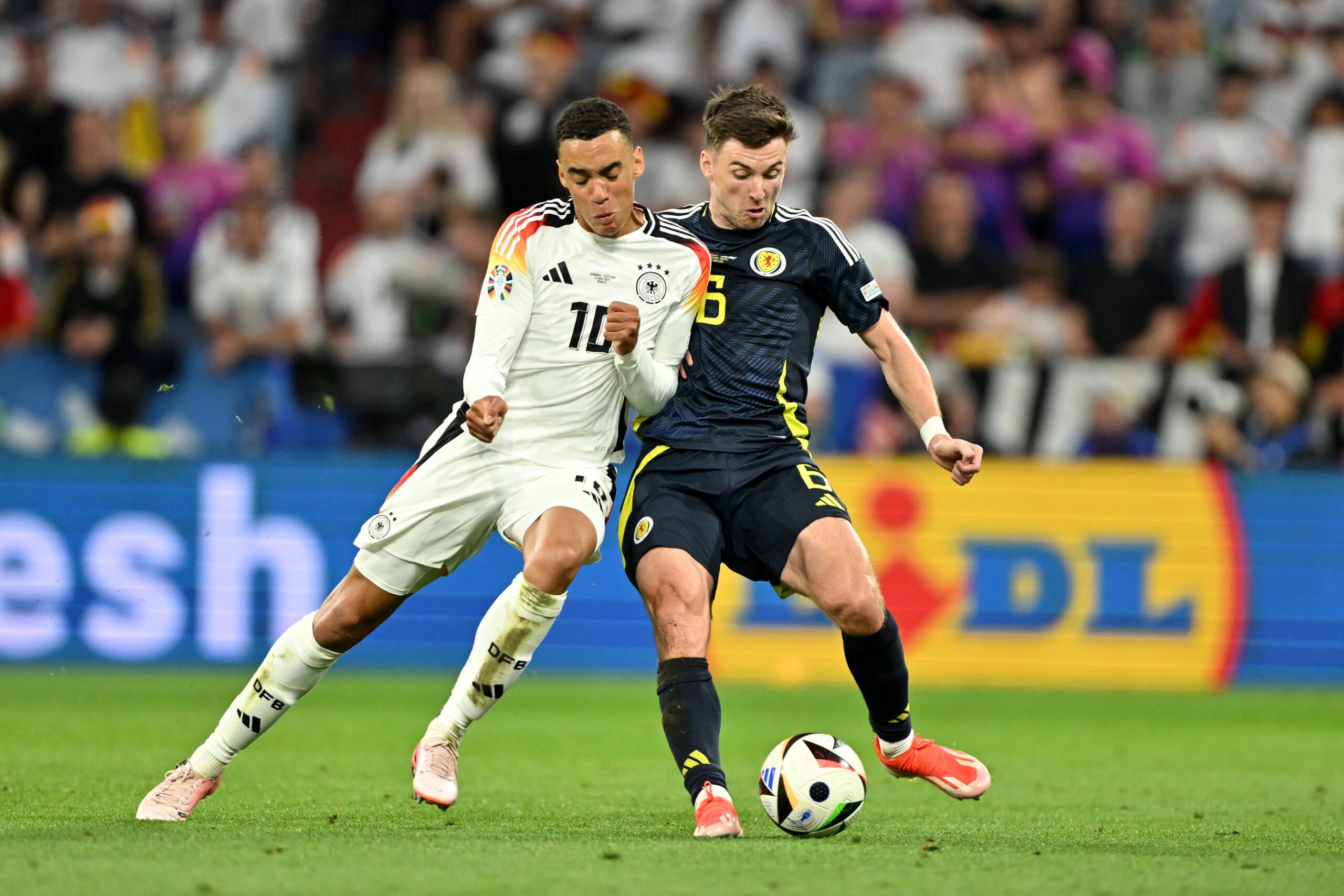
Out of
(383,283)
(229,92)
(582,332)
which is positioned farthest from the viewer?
(229,92)

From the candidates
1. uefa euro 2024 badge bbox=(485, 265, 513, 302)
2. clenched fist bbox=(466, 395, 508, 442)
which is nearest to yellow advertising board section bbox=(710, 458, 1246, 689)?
uefa euro 2024 badge bbox=(485, 265, 513, 302)

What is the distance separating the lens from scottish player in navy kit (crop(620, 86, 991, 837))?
6113 millimetres

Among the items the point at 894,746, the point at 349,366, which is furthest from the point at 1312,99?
the point at 894,746

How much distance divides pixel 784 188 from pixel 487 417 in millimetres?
9102

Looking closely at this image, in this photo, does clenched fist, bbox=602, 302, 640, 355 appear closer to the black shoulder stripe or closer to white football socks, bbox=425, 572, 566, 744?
white football socks, bbox=425, 572, 566, 744

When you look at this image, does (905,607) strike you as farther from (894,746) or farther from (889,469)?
(894,746)

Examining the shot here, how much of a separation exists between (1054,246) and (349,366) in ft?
18.9

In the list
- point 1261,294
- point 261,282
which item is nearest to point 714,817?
point 261,282

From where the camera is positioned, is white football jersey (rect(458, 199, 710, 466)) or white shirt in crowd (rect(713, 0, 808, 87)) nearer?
white football jersey (rect(458, 199, 710, 466))

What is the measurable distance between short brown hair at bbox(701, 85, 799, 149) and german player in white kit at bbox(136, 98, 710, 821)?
0.31 metres

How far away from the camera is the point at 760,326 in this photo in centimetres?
652

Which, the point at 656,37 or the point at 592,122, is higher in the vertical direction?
the point at 656,37

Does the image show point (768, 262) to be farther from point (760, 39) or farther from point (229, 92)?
point (229, 92)

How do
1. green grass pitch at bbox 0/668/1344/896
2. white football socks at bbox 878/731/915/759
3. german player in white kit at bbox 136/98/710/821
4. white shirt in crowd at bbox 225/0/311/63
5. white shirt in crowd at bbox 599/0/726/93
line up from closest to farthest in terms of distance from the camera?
green grass pitch at bbox 0/668/1344/896, german player in white kit at bbox 136/98/710/821, white football socks at bbox 878/731/915/759, white shirt in crowd at bbox 599/0/726/93, white shirt in crowd at bbox 225/0/311/63
